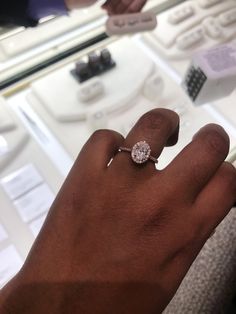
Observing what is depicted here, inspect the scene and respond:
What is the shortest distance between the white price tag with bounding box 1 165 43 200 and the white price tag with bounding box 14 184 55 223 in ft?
0.03

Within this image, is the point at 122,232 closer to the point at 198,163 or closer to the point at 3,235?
the point at 198,163

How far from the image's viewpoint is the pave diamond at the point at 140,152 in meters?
0.49

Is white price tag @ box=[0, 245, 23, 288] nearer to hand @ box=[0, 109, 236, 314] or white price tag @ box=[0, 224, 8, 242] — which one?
white price tag @ box=[0, 224, 8, 242]

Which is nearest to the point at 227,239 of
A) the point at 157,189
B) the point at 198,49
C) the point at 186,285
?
the point at 186,285

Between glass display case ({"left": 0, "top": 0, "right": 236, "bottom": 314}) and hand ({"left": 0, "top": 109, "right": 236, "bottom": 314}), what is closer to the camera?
hand ({"left": 0, "top": 109, "right": 236, "bottom": 314})

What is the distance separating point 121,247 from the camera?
1.53 ft

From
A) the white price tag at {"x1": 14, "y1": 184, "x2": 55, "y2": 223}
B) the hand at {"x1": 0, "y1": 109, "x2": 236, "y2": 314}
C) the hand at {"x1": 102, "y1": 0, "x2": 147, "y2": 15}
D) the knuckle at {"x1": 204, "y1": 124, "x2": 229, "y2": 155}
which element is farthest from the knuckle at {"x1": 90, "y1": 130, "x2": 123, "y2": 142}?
the hand at {"x1": 102, "y1": 0, "x2": 147, "y2": 15}

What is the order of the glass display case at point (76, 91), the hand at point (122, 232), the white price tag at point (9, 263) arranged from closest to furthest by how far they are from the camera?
the hand at point (122, 232)
the white price tag at point (9, 263)
the glass display case at point (76, 91)

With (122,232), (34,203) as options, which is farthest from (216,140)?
(34,203)

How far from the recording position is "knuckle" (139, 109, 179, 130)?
52 cm

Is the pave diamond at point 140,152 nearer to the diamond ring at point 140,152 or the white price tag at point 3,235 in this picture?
the diamond ring at point 140,152

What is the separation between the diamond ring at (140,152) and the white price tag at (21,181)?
0.30 metres

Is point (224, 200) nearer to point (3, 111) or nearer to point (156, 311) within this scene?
point (156, 311)

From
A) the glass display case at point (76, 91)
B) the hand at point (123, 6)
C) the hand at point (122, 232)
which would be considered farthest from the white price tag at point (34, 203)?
the hand at point (123, 6)
